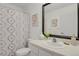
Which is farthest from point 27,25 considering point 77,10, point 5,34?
point 77,10

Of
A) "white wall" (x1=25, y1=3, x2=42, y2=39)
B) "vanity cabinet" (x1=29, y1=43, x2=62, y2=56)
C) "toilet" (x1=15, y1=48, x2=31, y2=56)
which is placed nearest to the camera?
"vanity cabinet" (x1=29, y1=43, x2=62, y2=56)

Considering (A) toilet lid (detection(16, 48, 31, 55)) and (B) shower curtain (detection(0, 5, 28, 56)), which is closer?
(A) toilet lid (detection(16, 48, 31, 55))

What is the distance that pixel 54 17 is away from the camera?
1645 millimetres

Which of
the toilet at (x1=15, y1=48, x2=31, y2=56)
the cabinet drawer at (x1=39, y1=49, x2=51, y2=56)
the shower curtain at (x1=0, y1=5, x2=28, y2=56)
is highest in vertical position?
the shower curtain at (x1=0, y1=5, x2=28, y2=56)

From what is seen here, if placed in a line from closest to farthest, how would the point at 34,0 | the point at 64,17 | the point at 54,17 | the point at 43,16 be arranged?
the point at 34,0
the point at 64,17
the point at 54,17
the point at 43,16

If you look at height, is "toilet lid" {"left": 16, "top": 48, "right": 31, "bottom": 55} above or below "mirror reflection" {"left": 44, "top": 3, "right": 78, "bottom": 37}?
below

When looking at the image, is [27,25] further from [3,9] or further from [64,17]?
[64,17]

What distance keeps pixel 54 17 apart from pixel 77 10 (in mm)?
348

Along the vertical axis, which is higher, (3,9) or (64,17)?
(3,9)

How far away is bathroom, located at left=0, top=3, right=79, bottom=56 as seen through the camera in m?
1.45

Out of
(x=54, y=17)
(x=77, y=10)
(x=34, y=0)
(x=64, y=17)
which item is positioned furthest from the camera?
(x=54, y=17)

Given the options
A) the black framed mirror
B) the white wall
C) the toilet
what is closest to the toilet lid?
the toilet

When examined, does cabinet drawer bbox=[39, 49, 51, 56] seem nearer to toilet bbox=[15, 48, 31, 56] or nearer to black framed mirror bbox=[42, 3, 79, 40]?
toilet bbox=[15, 48, 31, 56]

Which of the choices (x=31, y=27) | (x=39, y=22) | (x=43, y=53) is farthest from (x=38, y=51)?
(x=39, y=22)
